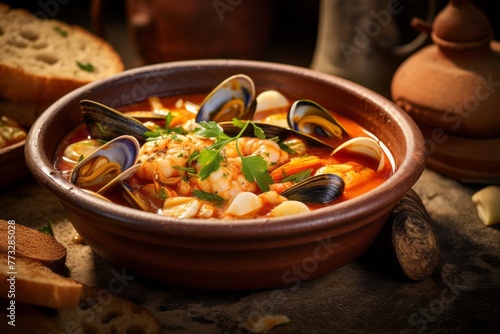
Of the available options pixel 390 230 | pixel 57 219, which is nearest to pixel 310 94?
pixel 390 230

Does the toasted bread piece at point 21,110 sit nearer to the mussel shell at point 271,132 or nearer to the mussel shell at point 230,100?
the mussel shell at point 230,100

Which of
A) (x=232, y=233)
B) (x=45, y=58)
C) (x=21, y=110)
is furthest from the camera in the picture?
(x=45, y=58)

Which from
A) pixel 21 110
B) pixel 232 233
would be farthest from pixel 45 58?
pixel 232 233

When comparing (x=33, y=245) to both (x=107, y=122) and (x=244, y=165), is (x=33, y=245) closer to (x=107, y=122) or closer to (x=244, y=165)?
(x=107, y=122)

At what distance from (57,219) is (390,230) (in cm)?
191

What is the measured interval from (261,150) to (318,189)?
1.39ft

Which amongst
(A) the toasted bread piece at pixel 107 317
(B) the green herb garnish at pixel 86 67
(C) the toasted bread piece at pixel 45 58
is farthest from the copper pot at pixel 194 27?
(A) the toasted bread piece at pixel 107 317

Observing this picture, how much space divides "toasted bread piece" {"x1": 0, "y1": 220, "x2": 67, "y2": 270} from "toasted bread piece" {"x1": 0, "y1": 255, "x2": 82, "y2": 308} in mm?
264

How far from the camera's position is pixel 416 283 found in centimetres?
302

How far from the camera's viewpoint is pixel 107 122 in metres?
3.23

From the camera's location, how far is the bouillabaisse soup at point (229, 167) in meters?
2.78

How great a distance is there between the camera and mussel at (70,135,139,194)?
2904 millimetres

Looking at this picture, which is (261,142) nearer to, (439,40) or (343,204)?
(343,204)

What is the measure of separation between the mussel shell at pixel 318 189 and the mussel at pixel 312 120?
25.1 inches
